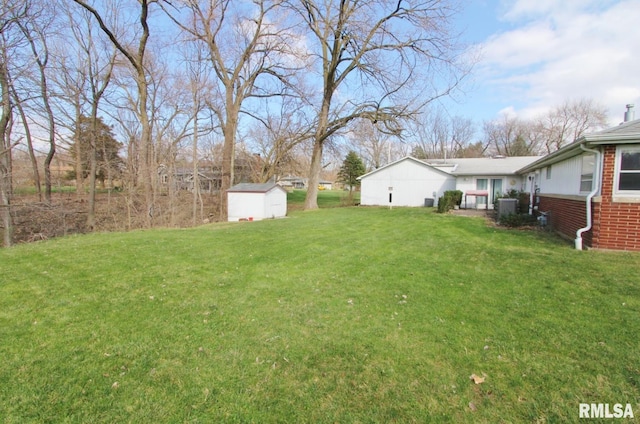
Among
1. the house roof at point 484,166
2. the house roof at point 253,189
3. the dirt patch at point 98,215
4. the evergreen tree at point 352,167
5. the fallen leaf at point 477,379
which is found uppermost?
the evergreen tree at point 352,167

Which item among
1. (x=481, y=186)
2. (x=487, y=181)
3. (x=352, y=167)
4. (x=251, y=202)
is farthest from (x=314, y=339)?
(x=352, y=167)

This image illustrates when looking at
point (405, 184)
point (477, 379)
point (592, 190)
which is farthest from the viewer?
Answer: point (405, 184)

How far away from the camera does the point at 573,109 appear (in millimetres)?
41938

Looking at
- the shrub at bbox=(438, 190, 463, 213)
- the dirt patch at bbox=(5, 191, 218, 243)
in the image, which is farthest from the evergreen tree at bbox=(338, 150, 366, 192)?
the dirt patch at bbox=(5, 191, 218, 243)

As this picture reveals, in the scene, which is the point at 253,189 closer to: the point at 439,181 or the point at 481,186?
the point at 439,181

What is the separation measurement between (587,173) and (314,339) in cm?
832

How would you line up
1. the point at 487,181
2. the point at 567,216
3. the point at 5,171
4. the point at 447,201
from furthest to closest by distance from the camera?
the point at 487,181 < the point at 447,201 < the point at 5,171 < the point at 567,216

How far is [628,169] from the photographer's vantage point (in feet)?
21.7

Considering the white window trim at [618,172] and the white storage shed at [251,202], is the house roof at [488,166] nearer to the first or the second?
the white storage shed at [251,202]

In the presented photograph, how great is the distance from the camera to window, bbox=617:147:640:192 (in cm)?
657

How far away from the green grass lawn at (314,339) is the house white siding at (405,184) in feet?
59.4

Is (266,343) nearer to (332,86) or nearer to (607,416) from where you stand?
(607,416)

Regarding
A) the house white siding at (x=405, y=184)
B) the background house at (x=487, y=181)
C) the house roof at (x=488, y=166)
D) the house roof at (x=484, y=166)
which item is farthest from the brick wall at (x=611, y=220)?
the house white siding at (x=405, y=184)

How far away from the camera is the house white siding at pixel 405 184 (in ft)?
76.6
